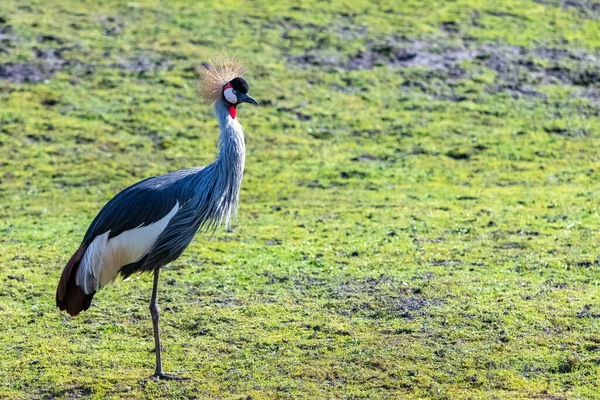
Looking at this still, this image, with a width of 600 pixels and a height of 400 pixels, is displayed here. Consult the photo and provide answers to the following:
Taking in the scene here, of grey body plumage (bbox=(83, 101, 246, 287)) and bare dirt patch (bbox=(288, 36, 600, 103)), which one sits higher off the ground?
grey body plumage (bbox=(83, 101, 246, 287))

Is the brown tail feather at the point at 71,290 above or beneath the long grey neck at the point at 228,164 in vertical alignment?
beneath

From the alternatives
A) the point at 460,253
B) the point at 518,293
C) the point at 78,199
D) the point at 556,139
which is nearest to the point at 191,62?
the point at 78,199

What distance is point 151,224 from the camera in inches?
270

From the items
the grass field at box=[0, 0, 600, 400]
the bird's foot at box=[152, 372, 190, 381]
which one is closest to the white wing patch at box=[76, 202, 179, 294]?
the grass field at box=[0, 0, 600, 400]

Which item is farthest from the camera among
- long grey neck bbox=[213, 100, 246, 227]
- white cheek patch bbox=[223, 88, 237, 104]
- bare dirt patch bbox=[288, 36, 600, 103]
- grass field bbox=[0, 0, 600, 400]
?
bare dirt patch bbox=[288, 36, 600, 103]

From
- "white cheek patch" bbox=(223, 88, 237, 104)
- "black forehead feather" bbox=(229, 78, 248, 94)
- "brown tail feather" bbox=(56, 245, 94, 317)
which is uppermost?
"black forehead feather" bbox=(229, 78, 248, 94)

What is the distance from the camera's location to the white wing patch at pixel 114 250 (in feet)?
22.4

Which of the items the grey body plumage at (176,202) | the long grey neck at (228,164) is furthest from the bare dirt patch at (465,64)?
the grey body plumage at (176,202)

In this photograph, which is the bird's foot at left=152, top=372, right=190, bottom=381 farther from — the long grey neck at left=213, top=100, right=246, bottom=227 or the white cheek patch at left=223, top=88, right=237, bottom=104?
the white cheek patch at left=223, top=88, right=237, bottom=104

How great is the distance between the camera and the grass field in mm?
6719

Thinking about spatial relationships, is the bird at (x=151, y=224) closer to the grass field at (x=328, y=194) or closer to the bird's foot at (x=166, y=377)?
the bird's foot at (x=166, y=377)

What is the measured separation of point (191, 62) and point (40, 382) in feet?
33.5

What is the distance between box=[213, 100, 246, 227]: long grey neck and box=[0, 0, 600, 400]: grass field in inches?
44.2

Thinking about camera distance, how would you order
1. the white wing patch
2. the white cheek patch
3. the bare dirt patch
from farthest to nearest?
1. the bare dirt patch
2. the white cheek patch
3. the white wing patch
